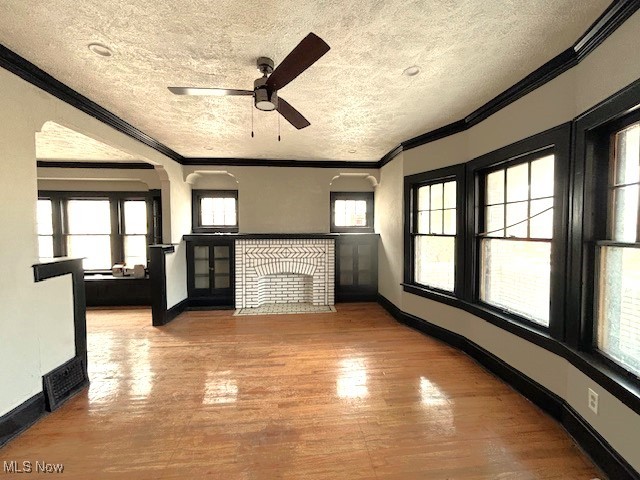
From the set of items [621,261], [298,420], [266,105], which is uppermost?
[266,105]

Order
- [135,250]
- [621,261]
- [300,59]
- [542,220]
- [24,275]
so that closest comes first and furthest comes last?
1. [300,59]
2. [621,261]
3. [24,275]
4. [542,220]
5. [135,250]

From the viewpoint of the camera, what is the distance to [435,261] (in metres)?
3.54

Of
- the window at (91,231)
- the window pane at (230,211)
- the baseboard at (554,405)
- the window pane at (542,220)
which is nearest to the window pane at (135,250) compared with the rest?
the window at (91,231)

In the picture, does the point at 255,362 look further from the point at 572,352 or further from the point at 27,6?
the point at 27,6

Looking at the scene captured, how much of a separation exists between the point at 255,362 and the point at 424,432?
1727mm

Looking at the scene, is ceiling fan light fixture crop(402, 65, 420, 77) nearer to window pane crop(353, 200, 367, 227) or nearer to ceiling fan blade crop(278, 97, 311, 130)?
ceiling fan blade crop(278, 97, 311, 130)

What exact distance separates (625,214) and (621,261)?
283mm

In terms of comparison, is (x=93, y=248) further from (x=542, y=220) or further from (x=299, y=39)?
(x=542, y=220)

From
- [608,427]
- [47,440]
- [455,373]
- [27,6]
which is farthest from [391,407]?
[27,6]

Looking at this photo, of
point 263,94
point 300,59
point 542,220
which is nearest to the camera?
point 300,59

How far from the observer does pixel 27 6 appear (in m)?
1.46

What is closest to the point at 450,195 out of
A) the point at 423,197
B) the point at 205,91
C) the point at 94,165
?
the point at 423,197

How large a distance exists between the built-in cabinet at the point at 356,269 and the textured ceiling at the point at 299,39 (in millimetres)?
2617

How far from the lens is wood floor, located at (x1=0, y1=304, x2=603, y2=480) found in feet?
5.24
